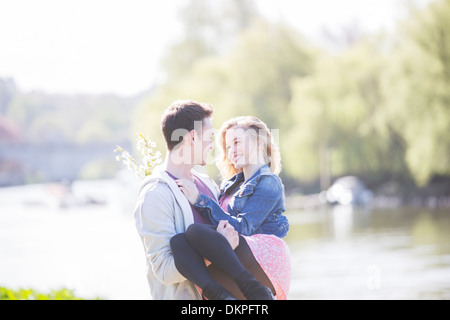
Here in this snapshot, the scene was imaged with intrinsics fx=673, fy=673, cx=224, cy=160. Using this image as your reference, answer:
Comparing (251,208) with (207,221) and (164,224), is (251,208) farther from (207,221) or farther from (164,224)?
(164,224)

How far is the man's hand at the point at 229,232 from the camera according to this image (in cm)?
196

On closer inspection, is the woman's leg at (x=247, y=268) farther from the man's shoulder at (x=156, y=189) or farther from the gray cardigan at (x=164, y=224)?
the man's shoulder at (x=156, y=189)

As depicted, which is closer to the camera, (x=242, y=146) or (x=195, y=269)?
(x=195, y=269)

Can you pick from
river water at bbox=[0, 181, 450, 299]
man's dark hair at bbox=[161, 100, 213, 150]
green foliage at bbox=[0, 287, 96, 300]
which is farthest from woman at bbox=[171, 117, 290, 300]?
river water at bbox=[0, 181, 450, 299]

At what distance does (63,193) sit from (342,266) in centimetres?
2796

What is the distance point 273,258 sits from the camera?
209 cm

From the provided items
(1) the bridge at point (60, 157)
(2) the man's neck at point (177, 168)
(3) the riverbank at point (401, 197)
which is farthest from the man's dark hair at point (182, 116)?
(1) the bridge at point (60, 157)

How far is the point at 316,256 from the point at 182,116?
9775 millimetres

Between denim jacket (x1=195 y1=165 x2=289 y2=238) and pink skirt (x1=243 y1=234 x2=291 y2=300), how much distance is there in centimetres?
6

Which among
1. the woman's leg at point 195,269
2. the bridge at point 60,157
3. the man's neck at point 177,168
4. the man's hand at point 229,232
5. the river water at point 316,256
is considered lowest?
the woman's leg at point 195,269

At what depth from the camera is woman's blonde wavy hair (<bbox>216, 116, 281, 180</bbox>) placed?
7.48 ft

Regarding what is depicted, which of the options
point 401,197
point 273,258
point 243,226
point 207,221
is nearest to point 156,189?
point 207,221
